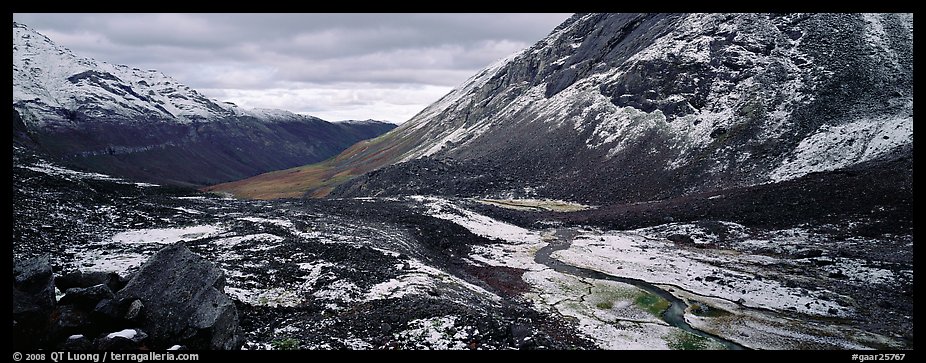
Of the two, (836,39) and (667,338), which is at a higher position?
(836,39)

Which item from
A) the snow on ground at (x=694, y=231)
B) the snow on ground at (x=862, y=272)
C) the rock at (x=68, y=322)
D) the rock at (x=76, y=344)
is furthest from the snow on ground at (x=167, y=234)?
the snow on ground at (x=862, y=272)

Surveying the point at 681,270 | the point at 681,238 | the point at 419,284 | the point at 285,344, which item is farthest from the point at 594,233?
the point at 285,344

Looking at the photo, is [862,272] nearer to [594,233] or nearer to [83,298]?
[594,233]

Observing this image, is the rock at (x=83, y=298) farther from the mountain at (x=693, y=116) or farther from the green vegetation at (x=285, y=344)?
the mountain at (x=693, y=116)

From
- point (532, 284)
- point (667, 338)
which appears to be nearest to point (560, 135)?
point (532, 284)

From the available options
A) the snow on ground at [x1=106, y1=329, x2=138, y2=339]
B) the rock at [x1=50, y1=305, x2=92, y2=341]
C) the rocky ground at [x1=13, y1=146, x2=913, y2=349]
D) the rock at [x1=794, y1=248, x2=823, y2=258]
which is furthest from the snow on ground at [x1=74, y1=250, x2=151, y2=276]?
the rock at [x1=794, y1=248, x2=823, y2=258]
